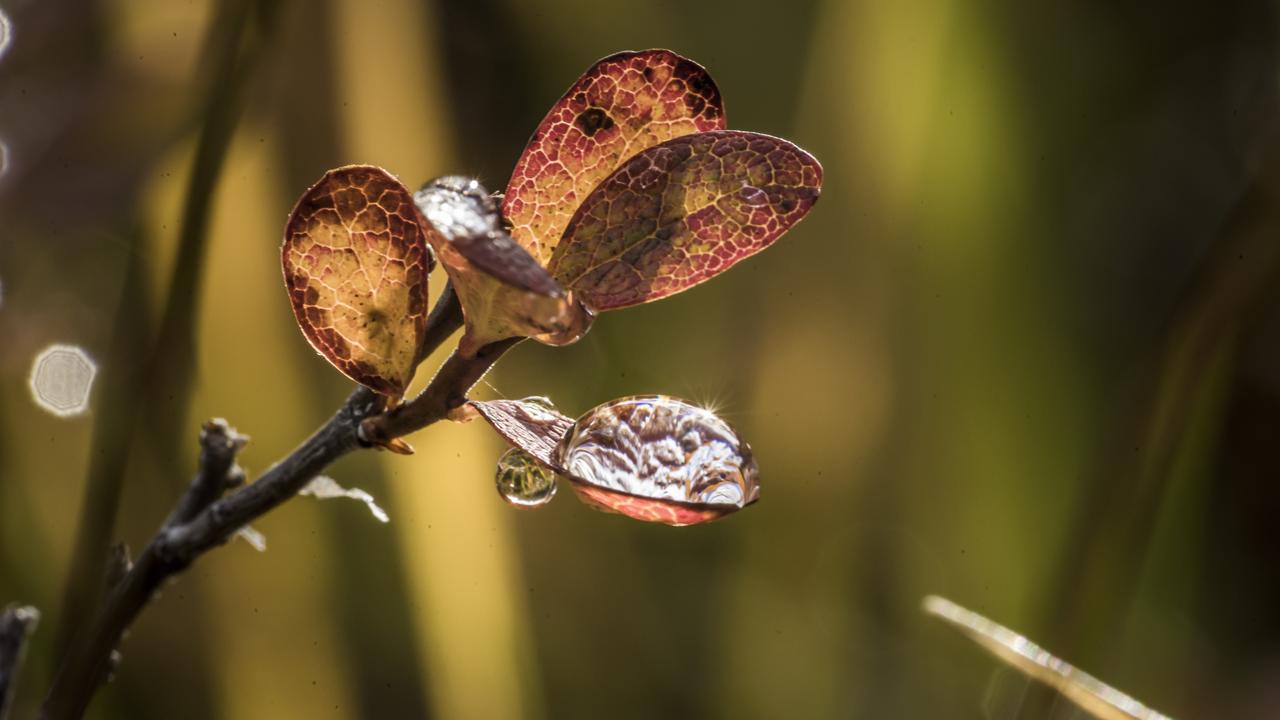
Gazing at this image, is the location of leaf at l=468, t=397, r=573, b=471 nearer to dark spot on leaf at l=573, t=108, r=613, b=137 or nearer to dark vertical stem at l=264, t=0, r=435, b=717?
dark spot on leaf at l=573, t=108, r=613, b=137

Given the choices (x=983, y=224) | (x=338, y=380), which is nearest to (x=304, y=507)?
A: (x=338, y=380)

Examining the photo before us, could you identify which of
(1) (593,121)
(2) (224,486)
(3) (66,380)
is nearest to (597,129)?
(1) (593,121)

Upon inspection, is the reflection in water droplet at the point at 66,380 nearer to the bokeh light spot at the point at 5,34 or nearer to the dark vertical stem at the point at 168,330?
the dark vertical stem at the point at 168,330

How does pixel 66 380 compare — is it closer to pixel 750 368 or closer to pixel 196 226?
pixel 196 226

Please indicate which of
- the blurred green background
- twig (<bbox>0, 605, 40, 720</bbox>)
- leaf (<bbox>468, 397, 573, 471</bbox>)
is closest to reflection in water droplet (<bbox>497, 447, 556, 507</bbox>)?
leaf (<bbox>468, 397, 573, 471</bbox>)

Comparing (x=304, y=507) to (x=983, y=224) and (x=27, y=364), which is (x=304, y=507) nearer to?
(x=27, y=364)
